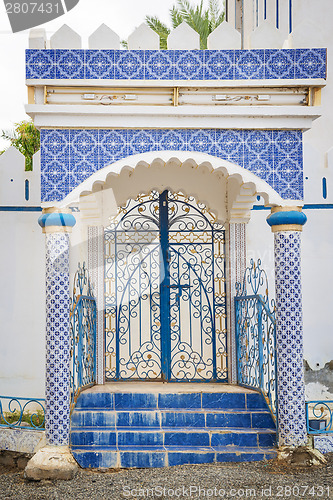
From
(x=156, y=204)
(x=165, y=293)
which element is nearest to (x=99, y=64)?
(x=156, y=204)

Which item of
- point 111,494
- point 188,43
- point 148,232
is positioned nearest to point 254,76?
point 188,43

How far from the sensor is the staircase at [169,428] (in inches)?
219

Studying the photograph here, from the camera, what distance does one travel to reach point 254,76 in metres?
5.66

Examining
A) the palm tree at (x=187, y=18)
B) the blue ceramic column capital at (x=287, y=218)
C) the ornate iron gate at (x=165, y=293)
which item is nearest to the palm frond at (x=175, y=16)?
the palm tree at (x=187, y=18)

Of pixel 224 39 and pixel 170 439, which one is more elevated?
pixel 224 39

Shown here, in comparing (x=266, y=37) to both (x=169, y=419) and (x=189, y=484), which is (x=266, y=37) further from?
(x=189, y=484)

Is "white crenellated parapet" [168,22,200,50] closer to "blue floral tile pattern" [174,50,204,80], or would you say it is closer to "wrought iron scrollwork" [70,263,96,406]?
"blue floral tile pattern" [174,50,204,80]

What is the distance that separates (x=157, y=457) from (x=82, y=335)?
151cm

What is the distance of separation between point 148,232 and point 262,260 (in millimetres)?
1582

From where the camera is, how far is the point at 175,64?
18.5ft

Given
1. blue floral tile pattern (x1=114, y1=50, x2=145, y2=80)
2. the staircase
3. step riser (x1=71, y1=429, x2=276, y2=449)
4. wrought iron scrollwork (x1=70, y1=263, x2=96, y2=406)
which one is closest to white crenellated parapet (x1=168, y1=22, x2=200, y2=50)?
blue floral tile pattern (x1=114, y1=50, x2=145, y2=80)

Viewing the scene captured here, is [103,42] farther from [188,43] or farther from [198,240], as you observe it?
[198,240]

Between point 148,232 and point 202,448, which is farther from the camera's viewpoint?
point 148,232

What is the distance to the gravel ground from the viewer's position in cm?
483
